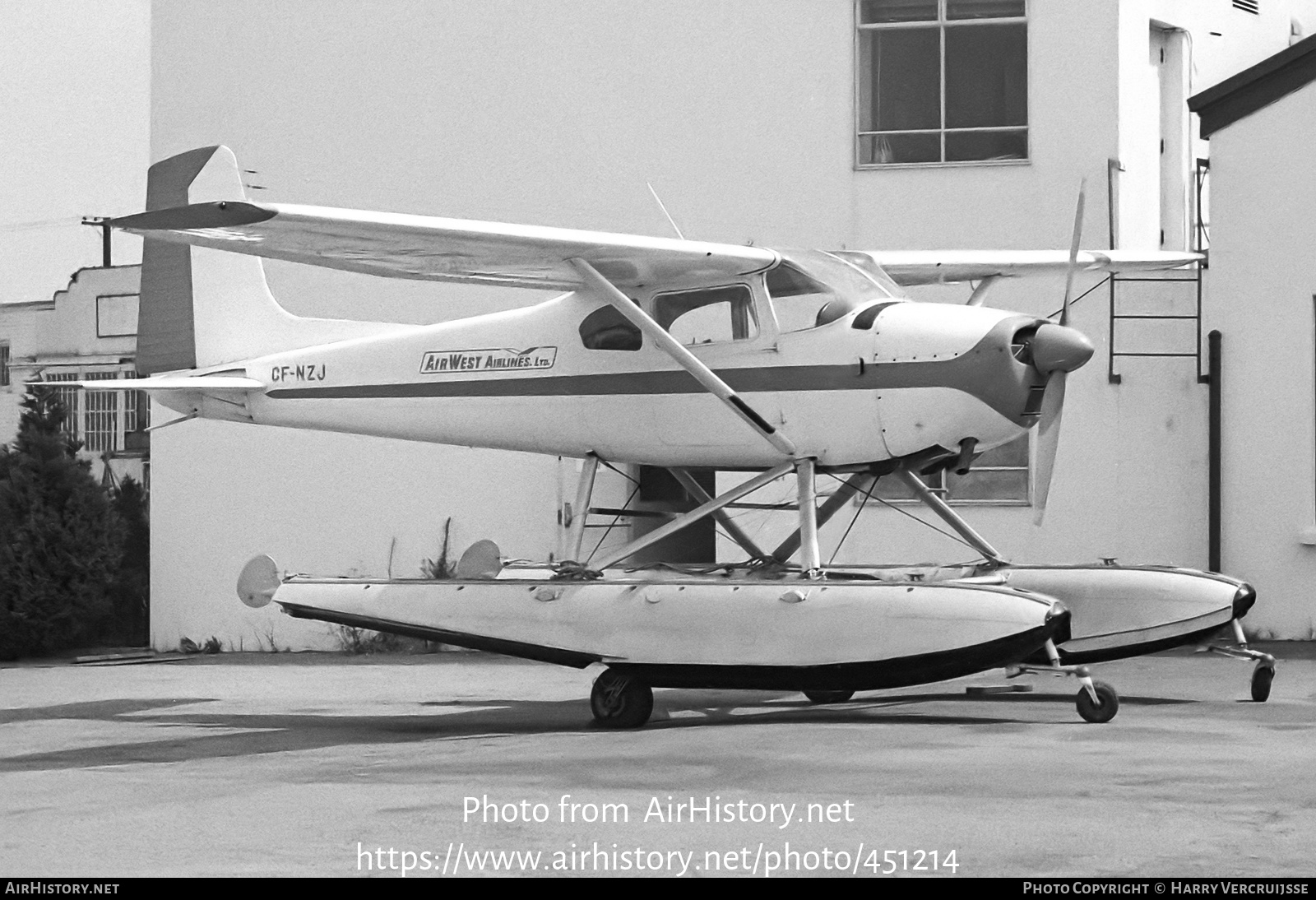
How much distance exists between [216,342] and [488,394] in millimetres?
2913

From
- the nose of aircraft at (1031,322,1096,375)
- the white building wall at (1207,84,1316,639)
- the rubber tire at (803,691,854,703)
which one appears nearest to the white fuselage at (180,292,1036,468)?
the nose of aircraft at (1031,322,1096,375)

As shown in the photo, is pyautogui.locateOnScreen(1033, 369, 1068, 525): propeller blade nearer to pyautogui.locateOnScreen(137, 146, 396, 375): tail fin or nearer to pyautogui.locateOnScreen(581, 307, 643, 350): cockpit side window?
pyautogui.locateOnScreen(581, 307, 643, 350): cockpit side window

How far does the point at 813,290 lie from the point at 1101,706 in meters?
3.07

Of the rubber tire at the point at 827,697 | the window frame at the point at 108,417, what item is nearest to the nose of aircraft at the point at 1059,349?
the rubber tire at the point at 827,697

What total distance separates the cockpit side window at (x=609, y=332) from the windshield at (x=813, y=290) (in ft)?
3.23

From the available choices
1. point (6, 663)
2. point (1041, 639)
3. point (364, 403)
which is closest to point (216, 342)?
point (364, 403)

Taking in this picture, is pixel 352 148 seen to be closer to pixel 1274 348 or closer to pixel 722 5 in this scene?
pixel 722 5

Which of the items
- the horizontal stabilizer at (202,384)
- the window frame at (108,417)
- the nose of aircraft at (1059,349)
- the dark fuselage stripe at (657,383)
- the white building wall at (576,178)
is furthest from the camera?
the window frame at (108,417)

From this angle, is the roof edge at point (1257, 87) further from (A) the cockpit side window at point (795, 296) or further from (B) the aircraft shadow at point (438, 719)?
(B) the aircraft shadow at point (438, 719)

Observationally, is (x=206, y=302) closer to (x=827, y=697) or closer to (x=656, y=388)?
(x=656, y=388)

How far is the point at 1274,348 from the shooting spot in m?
15.8

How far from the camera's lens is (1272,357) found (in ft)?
51.8

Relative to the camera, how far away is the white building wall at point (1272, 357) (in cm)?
1565

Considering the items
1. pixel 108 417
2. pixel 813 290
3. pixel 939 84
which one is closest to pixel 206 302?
pixel 813 290
